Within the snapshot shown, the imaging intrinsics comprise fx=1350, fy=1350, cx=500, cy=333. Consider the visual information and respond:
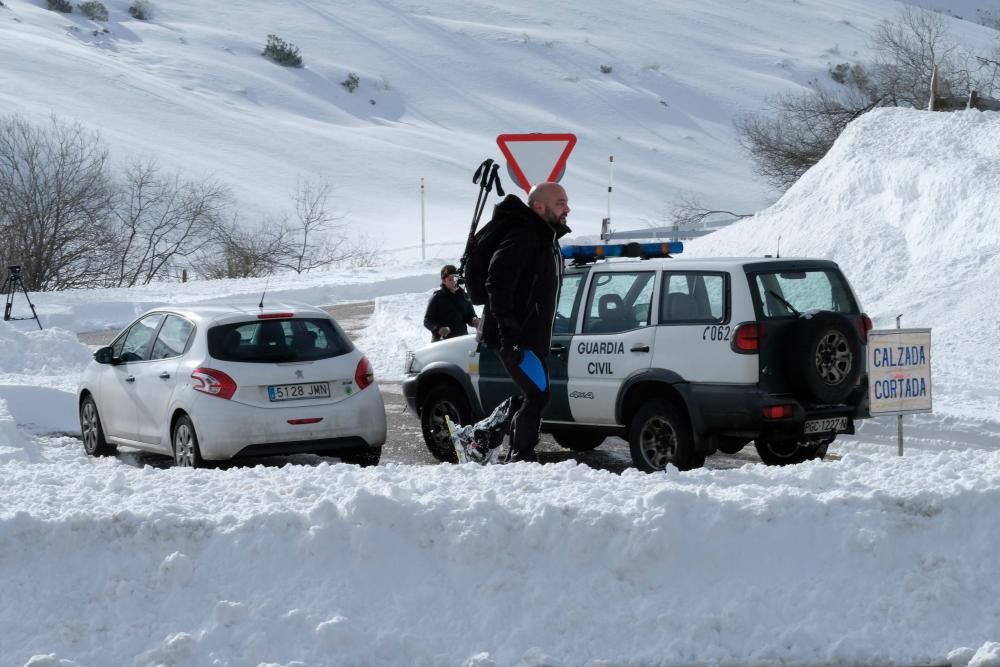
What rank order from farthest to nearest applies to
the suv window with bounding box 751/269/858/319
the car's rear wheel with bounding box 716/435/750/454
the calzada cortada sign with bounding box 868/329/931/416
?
the car's rear wheel with bounding box 716/435/750/454
the suv window with bounding box 751/269/858/319
the calzada cortada sign with bounding box 868/329/931/416

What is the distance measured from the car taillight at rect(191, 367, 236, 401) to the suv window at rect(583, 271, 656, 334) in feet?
8.90

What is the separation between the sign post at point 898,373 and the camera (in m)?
8.98

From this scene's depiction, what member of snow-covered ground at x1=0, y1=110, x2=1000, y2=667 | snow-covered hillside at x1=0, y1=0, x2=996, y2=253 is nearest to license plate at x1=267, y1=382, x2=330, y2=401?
snow-covered ground at x1=0, y1=110, x2=1000, y2=667

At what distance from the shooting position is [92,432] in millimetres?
11898

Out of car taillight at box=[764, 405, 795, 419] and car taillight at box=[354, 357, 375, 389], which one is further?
car taillight at box=[354, 357, 375, 389]

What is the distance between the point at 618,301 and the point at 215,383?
10.1 feet

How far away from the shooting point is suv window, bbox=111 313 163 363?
11.2m

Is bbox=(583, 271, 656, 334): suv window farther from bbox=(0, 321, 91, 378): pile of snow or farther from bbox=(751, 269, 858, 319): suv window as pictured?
bbox=(0, 321, 91, 378): pile of snow

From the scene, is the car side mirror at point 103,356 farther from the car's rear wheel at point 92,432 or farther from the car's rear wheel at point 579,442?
the car's rear wheel at point 579,442

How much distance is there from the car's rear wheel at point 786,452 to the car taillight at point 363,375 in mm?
3052

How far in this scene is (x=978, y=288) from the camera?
17391 millimetres

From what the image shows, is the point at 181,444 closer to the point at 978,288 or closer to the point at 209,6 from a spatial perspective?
the point at 978,288

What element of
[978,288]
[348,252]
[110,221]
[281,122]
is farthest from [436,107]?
[978,288]

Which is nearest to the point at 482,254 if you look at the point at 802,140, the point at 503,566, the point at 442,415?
the point at 503,566
